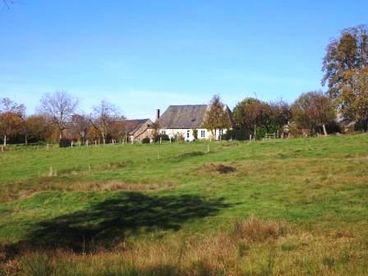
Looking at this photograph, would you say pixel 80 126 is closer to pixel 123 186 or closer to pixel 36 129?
pixel 36 129

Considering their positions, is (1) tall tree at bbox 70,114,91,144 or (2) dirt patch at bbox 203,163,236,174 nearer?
(2) dirt patch at bbox 203,163,236,174

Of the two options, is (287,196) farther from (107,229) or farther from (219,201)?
(107,229)

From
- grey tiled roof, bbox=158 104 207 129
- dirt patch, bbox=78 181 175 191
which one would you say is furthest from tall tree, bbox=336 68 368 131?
grey tiled roof, bbox=158 104 207 129

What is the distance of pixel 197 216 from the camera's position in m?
21.6

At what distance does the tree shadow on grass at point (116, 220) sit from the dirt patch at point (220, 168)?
8823 mm

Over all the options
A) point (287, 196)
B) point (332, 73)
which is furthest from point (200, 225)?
point (332, 73)

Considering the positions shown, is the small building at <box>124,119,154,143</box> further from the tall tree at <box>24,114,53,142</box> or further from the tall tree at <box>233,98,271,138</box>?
the tall tree at <box>233,98,271,138</box>

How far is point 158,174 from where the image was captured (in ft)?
120

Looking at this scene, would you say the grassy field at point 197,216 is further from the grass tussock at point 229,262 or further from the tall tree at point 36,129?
the tall tree at point 36,129

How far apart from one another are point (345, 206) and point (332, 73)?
224 feet

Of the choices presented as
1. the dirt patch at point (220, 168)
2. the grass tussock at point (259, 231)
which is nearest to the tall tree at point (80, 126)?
the dirt patch at point (220, 168)

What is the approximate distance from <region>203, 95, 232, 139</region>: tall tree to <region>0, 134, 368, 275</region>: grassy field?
4738cm

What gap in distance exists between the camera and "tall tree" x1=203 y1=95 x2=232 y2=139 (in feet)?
311

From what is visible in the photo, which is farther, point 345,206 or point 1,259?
point 345,206
